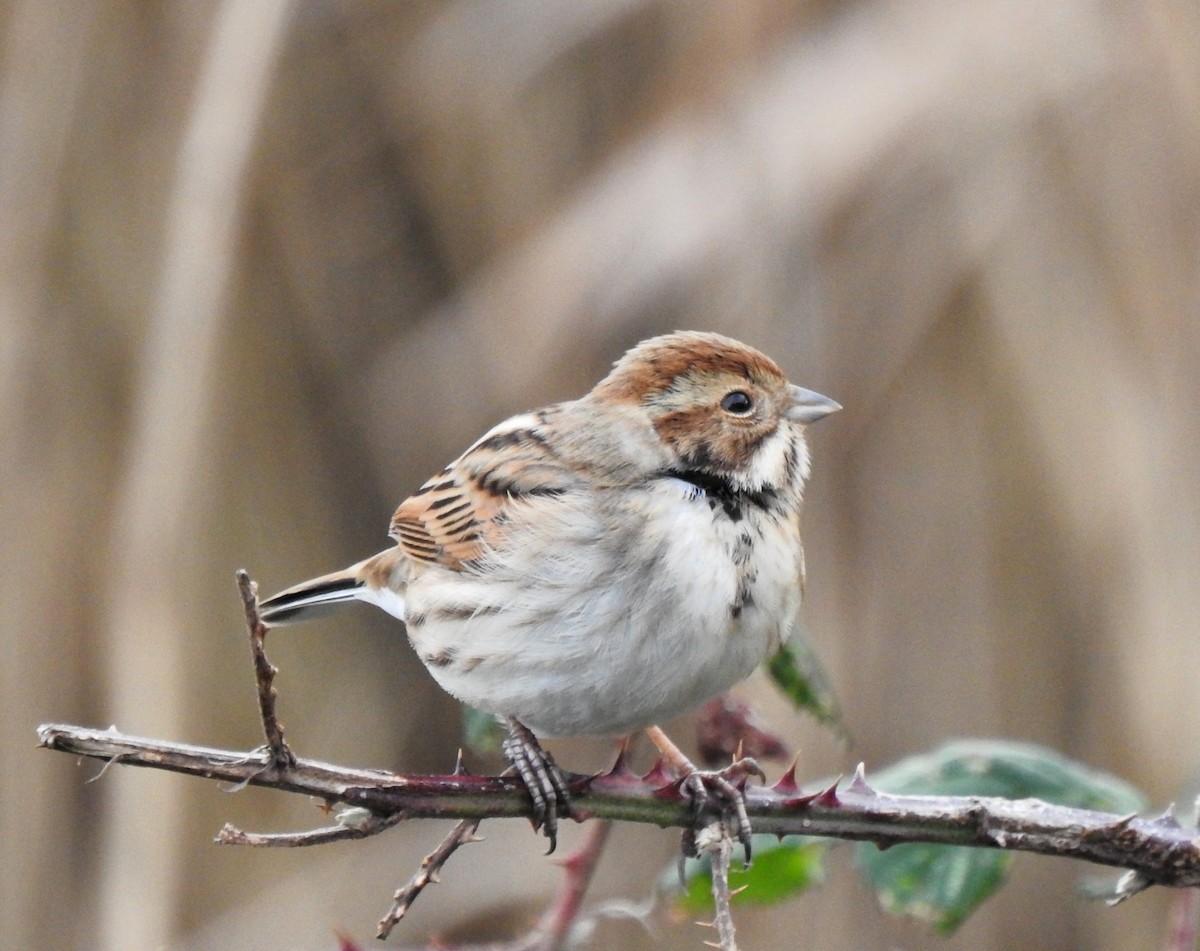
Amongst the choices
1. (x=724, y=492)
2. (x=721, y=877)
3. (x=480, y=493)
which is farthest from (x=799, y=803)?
(x=480, y=493)

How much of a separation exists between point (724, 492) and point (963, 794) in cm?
61

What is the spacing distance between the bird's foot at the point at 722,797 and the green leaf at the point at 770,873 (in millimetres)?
78

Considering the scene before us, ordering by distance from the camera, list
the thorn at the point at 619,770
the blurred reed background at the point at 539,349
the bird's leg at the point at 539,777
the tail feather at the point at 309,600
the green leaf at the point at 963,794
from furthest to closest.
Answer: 1. the blurred reed background at the point at 539,349
2. the tail feather at the point at 309,600
3. the green leaf at the point at 963,794
4. the thorn at the point at 619,770
5. the bird's leg at the point at 539,777

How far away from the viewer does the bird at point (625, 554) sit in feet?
6.91

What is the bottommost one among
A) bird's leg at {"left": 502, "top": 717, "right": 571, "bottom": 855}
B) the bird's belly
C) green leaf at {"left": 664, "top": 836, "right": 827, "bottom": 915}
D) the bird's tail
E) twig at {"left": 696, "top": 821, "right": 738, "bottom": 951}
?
green leaf at {"left": 664, "top": 836, "right": 827, "bottom": 915}

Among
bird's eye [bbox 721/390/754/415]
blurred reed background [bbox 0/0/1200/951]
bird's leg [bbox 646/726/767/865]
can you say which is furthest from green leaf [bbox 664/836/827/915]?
blurred reed background [bbox 0/0/1200/951]

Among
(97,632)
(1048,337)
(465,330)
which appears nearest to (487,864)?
(97,632)

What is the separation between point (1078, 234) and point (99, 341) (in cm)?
279

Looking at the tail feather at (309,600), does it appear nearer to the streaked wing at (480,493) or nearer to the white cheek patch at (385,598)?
the white cheek patch at (385,598)

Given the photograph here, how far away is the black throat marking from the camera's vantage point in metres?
2.30

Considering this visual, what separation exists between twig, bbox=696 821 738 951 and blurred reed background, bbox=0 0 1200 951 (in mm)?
1964

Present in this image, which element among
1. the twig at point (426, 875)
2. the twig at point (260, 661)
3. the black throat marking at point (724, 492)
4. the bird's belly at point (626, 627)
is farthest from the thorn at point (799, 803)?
the black throat marking at point (724, 492)

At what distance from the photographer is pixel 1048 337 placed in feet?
12.3

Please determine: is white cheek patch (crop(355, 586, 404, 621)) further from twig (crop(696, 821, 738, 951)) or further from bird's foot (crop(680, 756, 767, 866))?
twig (crop(696, 821, 738, 951))
